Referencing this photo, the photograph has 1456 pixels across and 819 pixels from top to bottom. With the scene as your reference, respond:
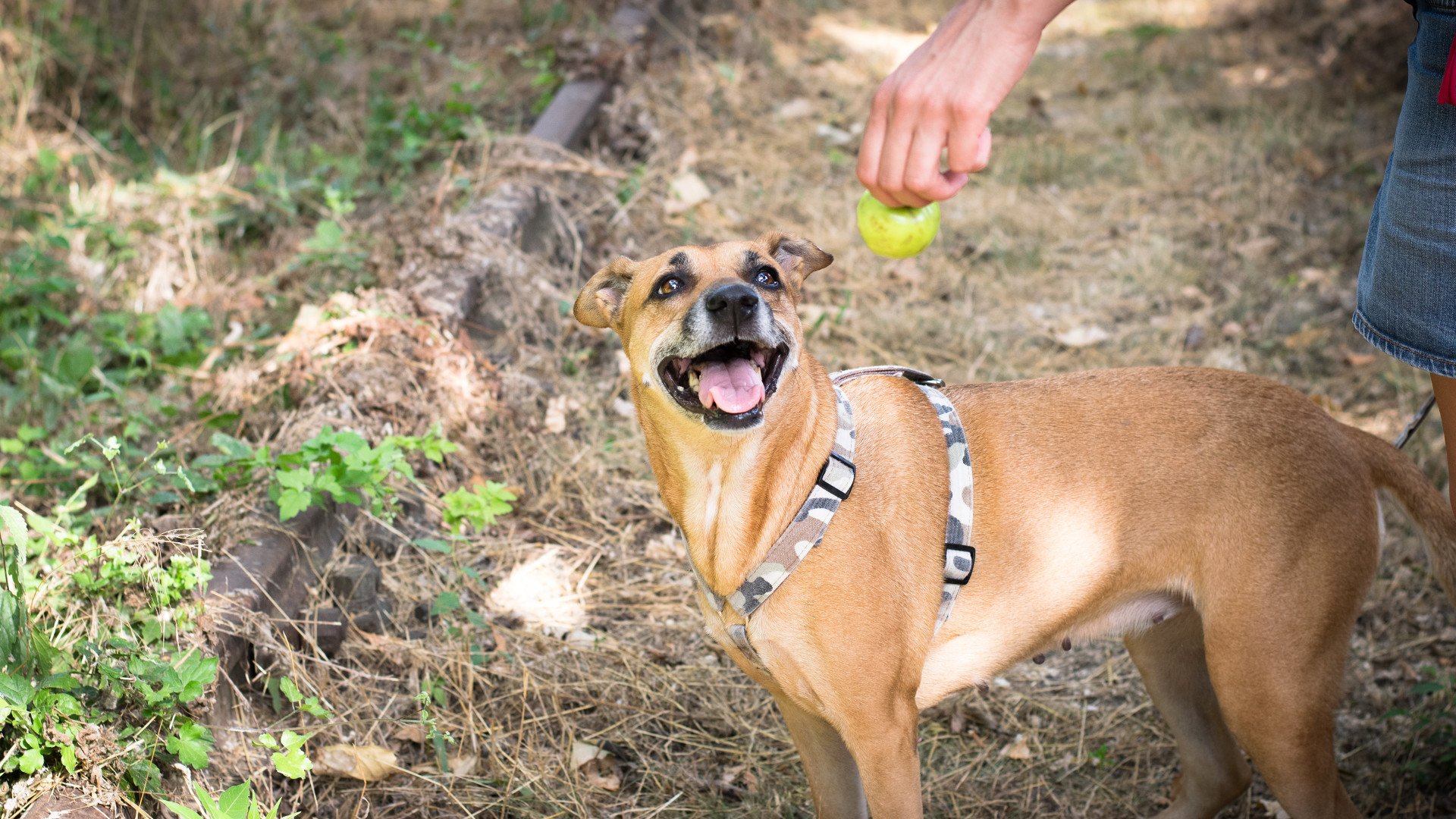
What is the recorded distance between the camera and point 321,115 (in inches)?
276

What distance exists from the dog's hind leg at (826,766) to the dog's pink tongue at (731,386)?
0.82 m

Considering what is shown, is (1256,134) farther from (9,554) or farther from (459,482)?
(9,554)

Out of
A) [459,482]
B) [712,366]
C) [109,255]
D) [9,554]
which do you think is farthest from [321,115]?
[712,366]

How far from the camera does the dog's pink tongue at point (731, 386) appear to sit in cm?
266

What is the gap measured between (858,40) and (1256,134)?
3562 mm

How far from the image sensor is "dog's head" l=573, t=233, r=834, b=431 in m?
2.71

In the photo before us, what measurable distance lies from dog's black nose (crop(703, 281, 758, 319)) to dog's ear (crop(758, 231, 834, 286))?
1.89 feet

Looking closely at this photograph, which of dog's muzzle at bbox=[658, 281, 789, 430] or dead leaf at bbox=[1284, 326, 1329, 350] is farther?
dead leaf at bbox=[1284, 326, 1329, 350]

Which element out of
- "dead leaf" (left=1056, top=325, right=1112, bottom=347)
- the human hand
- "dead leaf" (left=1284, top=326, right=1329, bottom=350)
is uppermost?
the human hand

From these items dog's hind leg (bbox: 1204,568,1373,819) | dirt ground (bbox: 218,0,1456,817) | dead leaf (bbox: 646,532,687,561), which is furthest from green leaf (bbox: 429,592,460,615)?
dog's hind leg (bbox: 1204,568,1373,819)

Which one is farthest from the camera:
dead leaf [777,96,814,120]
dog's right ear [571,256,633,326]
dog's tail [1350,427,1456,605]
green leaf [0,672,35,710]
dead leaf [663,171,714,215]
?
dead leaf [777,96,814,120]

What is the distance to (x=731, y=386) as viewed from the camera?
2.71 meters

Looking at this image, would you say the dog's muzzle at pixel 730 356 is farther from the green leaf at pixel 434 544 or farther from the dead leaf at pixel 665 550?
the dead leaf at pixel 665 550

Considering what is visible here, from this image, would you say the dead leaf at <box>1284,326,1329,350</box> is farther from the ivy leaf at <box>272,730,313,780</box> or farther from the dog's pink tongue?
the ivy leaf at <box>272,730,313,780</box>
